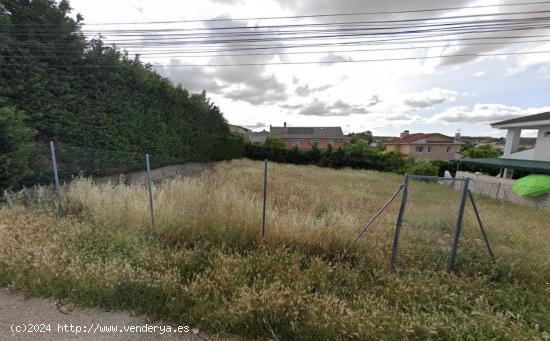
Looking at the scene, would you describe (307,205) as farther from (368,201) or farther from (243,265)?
(243,265)

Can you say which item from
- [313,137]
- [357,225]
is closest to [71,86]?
[357,225]

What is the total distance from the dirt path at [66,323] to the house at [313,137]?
43844mm

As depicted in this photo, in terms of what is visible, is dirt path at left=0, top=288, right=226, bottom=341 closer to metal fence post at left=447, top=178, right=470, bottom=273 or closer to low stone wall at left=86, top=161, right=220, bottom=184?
metal fence post at left=447, top=178, right=470, bottom=273

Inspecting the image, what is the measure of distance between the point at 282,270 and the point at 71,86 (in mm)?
7938

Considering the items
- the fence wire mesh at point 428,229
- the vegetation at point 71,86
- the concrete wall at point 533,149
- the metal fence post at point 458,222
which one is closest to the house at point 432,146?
the concrete wall at point 533,149

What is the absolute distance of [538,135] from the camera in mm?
11938

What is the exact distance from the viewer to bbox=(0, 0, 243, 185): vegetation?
5.28 meters

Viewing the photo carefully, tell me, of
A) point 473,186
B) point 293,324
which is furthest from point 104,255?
point 473,186

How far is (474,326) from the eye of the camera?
6.75ft

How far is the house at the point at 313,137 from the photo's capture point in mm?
46469

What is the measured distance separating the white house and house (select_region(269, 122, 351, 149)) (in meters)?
31.7

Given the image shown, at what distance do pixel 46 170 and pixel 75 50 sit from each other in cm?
353

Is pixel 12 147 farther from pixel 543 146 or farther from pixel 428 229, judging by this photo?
pixel 543 146

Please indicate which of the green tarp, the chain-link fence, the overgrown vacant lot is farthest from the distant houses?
the overgrown vacant lot
